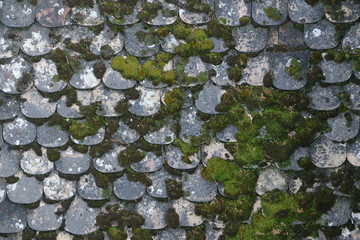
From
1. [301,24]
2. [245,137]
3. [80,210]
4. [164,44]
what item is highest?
[301,24]

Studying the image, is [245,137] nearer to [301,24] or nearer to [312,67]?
[312,67]

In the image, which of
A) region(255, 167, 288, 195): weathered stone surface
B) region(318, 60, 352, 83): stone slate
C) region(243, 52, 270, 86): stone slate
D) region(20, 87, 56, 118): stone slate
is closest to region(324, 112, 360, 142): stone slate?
region(318, 60, 352, 83): stone slate

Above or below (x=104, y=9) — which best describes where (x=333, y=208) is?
below

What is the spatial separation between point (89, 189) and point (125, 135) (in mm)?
506

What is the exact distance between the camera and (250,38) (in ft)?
11.5

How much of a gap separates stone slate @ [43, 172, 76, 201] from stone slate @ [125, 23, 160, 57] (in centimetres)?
112

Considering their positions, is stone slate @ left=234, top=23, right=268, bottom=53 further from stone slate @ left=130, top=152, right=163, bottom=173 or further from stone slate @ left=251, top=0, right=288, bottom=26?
stone slate @ left=130, top=152, right=163, bottom=173

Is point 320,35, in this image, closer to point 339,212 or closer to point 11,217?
point 339,212

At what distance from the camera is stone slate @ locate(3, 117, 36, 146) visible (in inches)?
141

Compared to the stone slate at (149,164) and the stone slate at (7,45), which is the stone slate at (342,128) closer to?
the stone slate at (149,164)

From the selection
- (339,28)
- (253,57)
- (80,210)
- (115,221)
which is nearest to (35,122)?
(80,210)

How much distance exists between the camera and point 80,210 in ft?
11.8

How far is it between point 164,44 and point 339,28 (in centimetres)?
130

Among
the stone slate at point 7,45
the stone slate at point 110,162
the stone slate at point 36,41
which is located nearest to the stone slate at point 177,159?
the stone slate at point 110,162
